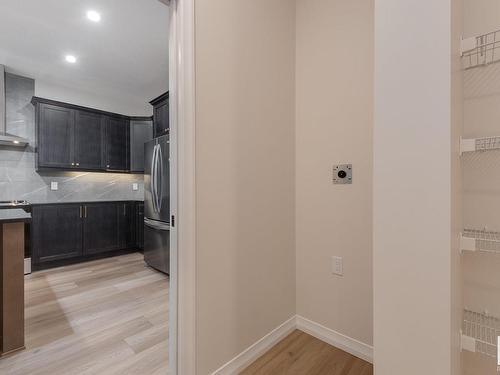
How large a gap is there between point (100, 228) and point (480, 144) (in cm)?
434

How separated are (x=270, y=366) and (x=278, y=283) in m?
0.49

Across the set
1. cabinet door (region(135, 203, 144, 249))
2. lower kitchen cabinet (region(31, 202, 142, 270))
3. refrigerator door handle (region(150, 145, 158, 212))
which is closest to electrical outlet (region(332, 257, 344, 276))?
refrigerator door handle (region(150, 145, 158, 212))

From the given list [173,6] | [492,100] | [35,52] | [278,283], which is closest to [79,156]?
[35,52]

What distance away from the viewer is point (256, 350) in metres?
1.55

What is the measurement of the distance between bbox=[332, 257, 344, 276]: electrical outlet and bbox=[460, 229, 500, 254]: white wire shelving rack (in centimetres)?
71

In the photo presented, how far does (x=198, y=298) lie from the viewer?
1.25 m

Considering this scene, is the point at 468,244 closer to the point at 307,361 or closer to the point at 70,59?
the point at 307,361

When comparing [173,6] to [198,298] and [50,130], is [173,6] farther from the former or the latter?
[50,130]

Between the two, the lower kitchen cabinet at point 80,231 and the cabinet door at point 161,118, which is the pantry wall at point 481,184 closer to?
the cabinet door at point 161,118

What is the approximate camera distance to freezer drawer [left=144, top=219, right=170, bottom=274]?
2.94 metres

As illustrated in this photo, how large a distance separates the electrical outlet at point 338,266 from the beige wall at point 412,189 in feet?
2.07

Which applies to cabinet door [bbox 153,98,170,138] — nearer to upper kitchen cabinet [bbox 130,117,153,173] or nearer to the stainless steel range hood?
upper kitchen cabinet [bbox 130,117,153,173]

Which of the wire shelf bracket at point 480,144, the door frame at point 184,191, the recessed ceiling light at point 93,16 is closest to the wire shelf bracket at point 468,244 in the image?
the wire shelf bracket at point 480,144

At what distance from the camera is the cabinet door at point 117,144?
3924 millimetres
